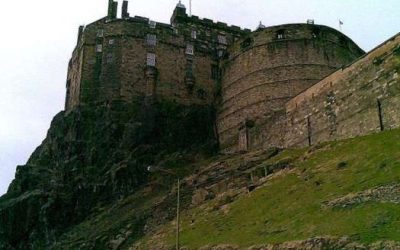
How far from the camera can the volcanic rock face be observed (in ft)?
151

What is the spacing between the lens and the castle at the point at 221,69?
155 ft

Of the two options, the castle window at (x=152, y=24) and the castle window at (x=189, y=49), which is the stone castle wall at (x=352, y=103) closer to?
the castle window at (x=189, y=49)

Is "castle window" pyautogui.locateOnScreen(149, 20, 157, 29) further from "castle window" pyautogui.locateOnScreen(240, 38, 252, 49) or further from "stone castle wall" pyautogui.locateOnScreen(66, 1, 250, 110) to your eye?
"castle window" pyautogui.locateOnScreen(240, 38, 252, 49)

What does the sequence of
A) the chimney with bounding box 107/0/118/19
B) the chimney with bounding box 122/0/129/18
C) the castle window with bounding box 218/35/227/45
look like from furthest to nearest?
the castle window with bounding box 218/35/227/45 → the chimney with bounding box 122/0/129/18 → the chimney with bounding box 107/0/118/19

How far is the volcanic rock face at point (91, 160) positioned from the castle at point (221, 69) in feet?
6.09

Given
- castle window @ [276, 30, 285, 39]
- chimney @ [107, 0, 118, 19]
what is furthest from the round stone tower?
chimney @ [107, 0, 118, 19]

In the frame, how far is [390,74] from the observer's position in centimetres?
3388

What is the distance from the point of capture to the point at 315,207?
80.5 feet

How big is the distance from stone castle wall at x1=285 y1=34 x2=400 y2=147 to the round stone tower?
690 cm

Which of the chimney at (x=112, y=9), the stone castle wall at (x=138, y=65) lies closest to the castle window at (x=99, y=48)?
the stone castle wall at (x=138, y=65)

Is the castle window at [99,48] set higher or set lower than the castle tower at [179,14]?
lower

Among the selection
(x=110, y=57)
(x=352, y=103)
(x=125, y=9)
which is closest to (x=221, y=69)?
(x=110, y=57)

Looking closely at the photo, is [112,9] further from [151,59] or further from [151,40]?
[151,59]

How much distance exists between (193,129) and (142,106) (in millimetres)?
5038
